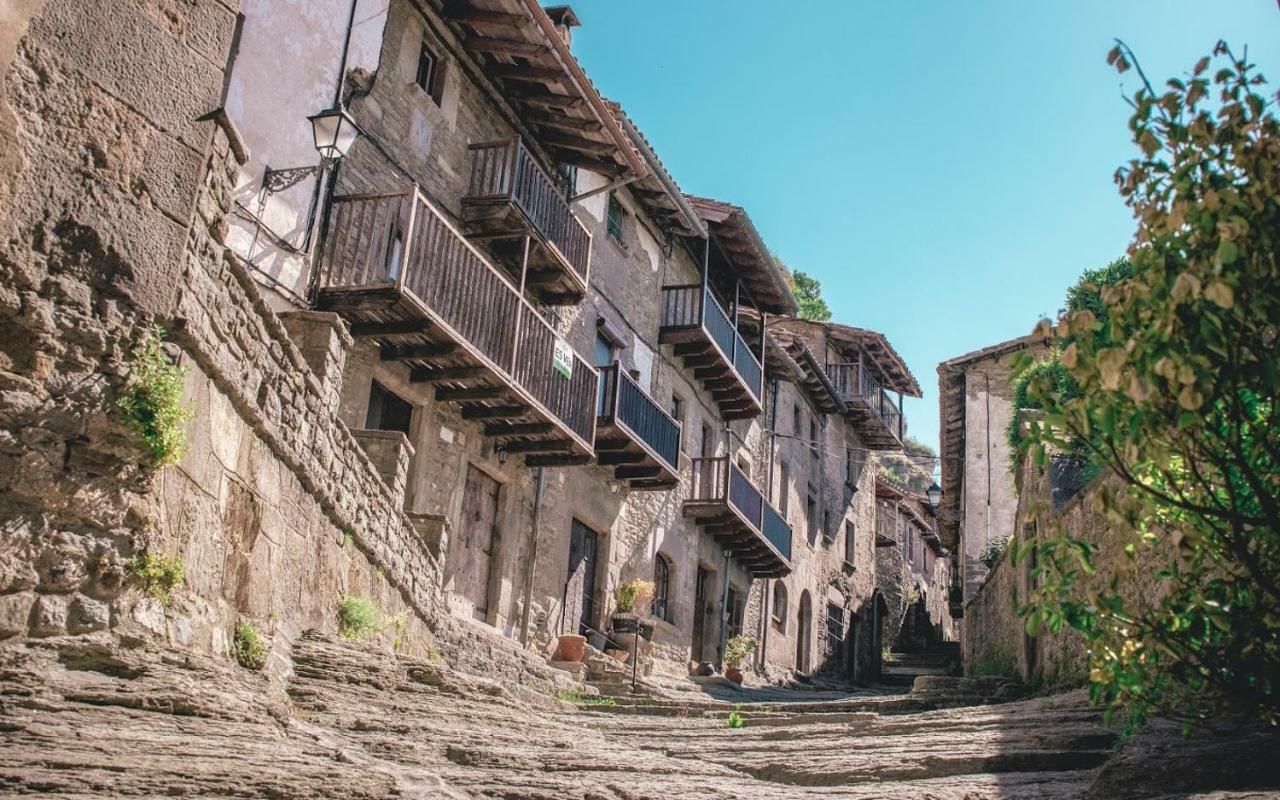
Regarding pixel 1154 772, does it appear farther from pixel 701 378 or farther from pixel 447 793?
pixel 701 378

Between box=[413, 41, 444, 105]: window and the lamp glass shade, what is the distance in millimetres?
2182

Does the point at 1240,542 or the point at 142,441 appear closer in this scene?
the point at 1240,542

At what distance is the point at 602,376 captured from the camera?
17.6 m

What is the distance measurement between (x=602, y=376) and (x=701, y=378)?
531 centimetres

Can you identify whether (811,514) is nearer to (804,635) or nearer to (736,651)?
(804,635)

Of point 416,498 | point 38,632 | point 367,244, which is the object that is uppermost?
point 367,244

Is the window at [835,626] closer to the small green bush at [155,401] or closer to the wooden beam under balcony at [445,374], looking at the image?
the wooden beam under balcony at [445,374]

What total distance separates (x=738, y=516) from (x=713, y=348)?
2947 millimetres

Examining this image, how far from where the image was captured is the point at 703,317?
2088 cm

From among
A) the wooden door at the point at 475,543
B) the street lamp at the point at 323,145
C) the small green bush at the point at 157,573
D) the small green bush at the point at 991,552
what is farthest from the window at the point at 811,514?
the small green bush at the point at 157,573

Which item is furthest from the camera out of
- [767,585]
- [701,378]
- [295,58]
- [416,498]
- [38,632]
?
[767,585]

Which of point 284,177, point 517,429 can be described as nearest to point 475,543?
point 517,429

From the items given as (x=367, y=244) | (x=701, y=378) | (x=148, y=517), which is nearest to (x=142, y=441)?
(x=148, y=517)

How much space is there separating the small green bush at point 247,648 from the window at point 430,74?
9.03 m
